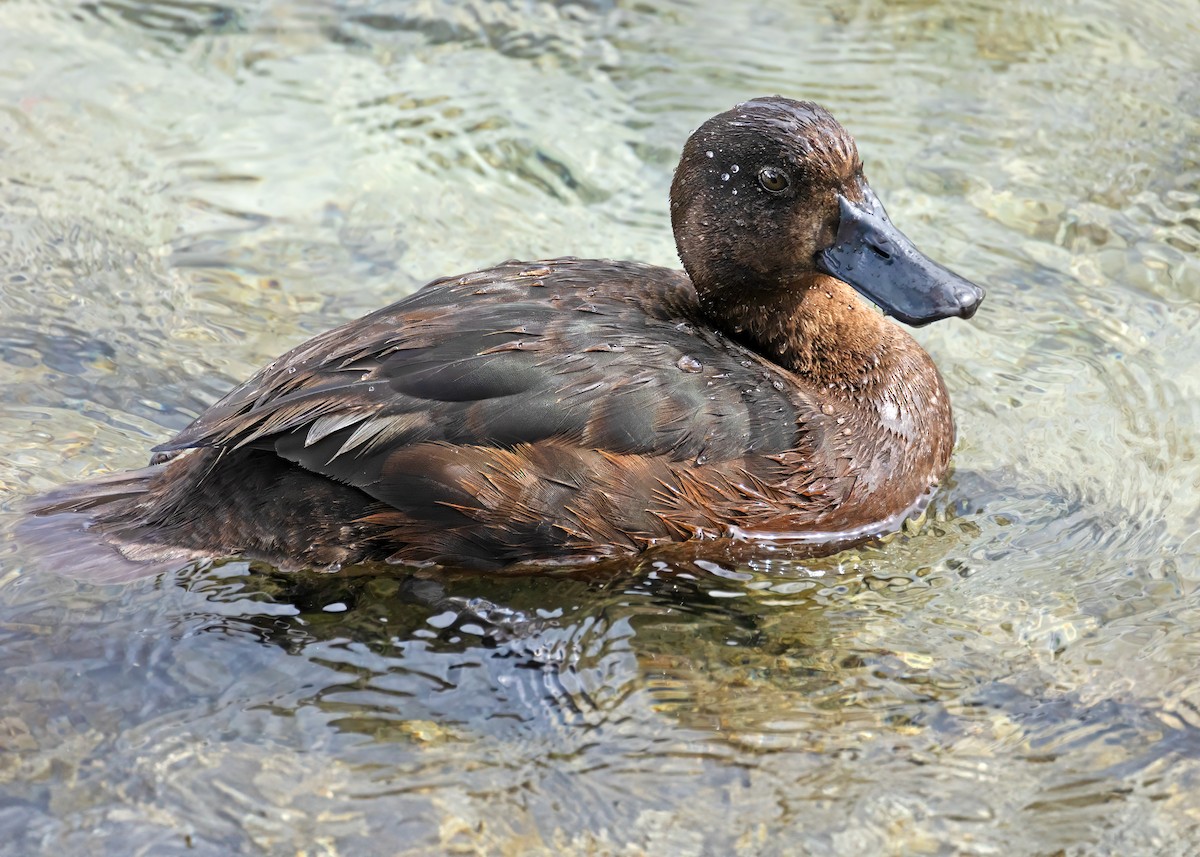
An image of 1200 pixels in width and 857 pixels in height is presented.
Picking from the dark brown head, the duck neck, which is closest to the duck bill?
the dark brown head

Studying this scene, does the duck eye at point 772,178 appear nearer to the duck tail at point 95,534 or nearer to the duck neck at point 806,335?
the duck neck at point 806,335

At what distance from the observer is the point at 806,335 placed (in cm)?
492

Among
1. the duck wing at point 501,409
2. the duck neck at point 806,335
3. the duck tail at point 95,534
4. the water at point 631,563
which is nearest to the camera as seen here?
the water at point 631,563

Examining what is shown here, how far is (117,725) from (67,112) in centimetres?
420

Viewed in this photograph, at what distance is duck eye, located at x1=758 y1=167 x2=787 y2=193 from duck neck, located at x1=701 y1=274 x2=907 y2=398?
0.36 meters

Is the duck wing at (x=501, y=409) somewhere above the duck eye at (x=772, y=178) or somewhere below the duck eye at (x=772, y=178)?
below

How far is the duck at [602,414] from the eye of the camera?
14.1ft

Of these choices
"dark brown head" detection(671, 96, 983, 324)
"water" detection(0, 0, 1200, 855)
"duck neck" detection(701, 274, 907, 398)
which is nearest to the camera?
"water" detection(0, 0, 1200, 855)

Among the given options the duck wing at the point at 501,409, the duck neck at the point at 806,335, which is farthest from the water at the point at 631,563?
the duck neck at the point at 806,335

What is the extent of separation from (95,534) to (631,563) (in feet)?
5.62

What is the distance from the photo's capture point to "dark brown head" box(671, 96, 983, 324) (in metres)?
4.64

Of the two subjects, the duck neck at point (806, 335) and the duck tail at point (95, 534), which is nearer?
the duck tail at point (95, 534)

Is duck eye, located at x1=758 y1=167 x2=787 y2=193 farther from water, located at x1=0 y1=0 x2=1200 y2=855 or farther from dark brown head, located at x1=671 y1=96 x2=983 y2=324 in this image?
water, located at x1=0 y1=0 x2=1200 y2=855

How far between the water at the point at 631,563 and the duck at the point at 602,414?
7.0 inches
